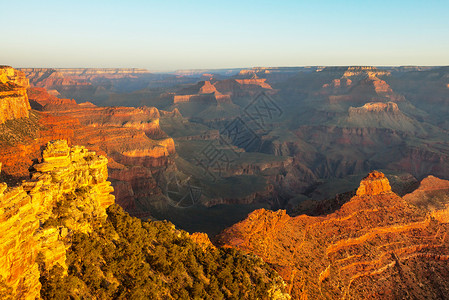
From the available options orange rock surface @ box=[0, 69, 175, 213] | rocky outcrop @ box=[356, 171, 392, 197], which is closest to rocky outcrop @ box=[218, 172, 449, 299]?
rocky outcrop @ box=[356, 171, 392, 197]

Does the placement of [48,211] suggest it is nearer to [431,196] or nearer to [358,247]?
[358,247]

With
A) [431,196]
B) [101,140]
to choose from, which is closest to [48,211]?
[431,196]

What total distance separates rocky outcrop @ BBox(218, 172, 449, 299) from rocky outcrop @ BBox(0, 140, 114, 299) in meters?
16.5

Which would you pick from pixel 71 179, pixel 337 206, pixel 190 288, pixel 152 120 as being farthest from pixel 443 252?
pixel 152 120

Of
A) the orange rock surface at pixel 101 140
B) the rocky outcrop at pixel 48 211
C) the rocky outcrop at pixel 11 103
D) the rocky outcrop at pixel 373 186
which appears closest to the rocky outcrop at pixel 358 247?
the rocky outcrop at pixel 373 186

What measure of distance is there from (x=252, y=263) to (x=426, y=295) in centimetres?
2571

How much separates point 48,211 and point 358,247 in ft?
121

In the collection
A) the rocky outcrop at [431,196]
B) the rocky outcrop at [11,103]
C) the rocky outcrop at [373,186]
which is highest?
the rocky outcrop at [11,103]

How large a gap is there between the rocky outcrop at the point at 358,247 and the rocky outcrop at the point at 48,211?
16.5 metres

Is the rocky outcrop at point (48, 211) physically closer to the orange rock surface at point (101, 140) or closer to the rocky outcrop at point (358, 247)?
the rocky outcrop at point (358, 247)

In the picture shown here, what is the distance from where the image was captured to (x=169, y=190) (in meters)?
96.8

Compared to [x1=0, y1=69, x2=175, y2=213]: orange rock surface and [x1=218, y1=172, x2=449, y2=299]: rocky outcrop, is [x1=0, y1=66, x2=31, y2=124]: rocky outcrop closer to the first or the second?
[x1=0, y1=69, x2=175, y2=213]: orange rock surface

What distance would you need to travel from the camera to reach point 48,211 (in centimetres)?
1731

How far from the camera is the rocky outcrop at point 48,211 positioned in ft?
42.8
